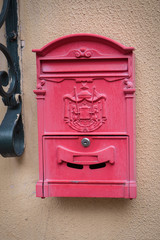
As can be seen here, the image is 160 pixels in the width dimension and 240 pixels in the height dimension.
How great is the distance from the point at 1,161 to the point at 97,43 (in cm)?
103

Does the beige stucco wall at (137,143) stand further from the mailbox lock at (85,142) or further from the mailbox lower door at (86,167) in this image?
the mailbox lock at (85,142)

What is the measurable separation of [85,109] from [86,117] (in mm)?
45

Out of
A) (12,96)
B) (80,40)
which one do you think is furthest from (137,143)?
(12,96)

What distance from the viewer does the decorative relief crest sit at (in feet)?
4.08

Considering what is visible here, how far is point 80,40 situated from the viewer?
4.08 feet

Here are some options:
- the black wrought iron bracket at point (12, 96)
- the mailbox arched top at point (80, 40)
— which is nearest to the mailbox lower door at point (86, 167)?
the black wrought iron bracket at point (12, 96)

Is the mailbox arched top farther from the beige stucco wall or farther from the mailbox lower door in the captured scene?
the mailbox lower door

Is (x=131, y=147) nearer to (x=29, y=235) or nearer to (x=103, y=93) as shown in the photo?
(x=103, y=93)

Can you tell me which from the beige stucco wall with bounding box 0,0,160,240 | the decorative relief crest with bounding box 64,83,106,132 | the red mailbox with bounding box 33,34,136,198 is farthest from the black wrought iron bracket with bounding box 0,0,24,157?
the decorative relief crest with bounding box 64,83,106,132

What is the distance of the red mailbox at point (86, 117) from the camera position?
48.6 inches

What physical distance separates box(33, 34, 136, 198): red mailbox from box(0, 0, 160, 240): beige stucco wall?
25 cm

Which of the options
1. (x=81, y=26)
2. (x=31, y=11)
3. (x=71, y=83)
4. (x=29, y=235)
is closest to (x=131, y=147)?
(x=71, y=83)

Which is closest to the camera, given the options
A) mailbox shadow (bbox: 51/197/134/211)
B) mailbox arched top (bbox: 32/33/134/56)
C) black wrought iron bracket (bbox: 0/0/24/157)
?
mailbox arched top (bbox: 32/33/134/56)

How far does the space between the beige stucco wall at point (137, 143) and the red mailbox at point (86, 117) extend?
251 millimetres
